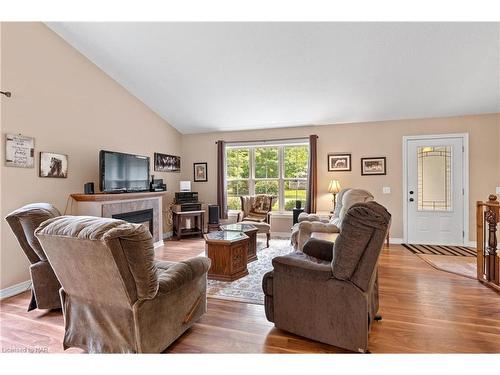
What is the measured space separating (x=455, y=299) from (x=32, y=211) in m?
4.09

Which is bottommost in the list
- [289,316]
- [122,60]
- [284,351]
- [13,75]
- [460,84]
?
[284,351]

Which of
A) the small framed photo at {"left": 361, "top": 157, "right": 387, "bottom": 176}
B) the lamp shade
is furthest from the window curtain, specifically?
the small framed photo at {"left": 361, "top": 157, "right": 387, "bottom": 176}

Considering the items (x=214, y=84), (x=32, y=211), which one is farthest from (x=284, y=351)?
(x=214, y=84)

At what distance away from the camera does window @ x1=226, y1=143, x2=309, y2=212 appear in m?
5.88

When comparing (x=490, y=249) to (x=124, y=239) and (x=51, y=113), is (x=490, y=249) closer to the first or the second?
(x=124, y=239)

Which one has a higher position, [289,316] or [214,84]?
[214,84]

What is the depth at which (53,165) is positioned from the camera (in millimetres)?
3438

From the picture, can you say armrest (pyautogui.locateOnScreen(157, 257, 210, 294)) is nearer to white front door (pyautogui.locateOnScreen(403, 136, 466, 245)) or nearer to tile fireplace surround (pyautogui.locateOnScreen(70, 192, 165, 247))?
tile fireplace surround (pyautogui.locateOnScreen(70, 192, 165, 247))

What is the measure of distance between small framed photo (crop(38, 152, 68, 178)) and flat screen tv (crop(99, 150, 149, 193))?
0.44m

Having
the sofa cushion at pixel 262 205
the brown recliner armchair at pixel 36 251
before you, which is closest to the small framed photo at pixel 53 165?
the brown recliner armchair at pixel 36 251

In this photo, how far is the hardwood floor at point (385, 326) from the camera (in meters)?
1.90

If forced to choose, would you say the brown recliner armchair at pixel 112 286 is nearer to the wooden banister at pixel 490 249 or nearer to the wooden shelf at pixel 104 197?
the wooden shelf at pixel 104 197

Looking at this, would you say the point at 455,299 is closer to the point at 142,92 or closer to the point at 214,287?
the point at 214,287
